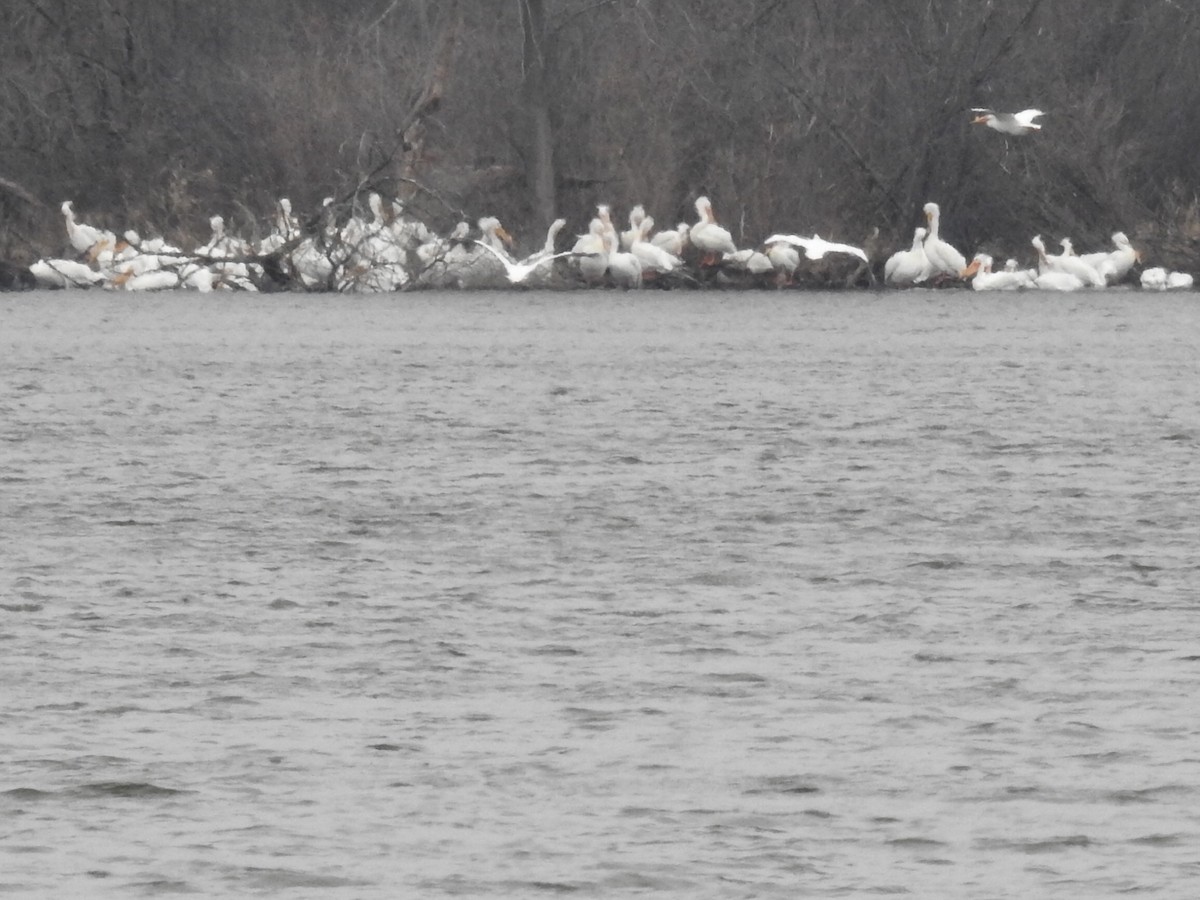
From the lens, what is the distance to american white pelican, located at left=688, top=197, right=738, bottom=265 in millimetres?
38000

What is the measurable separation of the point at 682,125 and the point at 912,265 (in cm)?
493

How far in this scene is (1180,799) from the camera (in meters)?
7.55

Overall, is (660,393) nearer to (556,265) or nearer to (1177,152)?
(556,265)

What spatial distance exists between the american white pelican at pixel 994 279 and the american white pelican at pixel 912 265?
0.56m

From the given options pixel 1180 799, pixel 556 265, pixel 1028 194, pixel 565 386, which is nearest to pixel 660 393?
pixel 565 386

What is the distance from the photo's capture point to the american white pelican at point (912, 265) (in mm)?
38250

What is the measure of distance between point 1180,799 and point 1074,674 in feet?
5.75

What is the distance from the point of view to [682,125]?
41.7 metres

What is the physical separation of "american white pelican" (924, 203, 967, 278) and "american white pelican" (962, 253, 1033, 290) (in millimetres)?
190

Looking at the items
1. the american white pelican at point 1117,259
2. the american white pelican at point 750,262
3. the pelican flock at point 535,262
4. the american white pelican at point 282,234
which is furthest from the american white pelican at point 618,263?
the american white pelican at point 1117,259

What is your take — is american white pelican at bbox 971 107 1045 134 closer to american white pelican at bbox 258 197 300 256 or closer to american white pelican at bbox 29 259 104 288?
american white pelican at bbox 258 197 300 256

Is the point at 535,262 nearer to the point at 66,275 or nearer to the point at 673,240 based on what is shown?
the point at 673,240

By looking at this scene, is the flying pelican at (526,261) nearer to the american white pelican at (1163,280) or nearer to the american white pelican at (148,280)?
the american white pelican at (148,280)

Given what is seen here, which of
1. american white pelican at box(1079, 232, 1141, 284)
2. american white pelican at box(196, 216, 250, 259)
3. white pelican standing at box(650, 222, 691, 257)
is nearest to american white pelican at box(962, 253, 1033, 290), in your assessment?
american white pelican at box(1079, 232, 1141, 284)
